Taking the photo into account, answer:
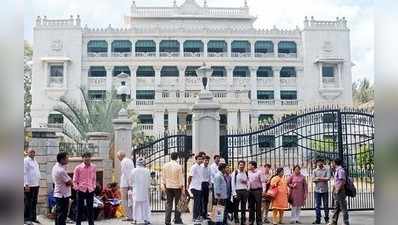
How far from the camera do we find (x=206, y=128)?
10.7 m

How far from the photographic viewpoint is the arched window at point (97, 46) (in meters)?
42.2

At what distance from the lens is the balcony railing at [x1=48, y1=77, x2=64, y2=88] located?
4138cm

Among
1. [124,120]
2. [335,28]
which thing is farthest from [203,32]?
[124,120]

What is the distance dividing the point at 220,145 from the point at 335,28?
115ft

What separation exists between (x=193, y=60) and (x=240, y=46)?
14.0 feet

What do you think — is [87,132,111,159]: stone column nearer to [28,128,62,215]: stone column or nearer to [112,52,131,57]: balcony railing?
[28,128,62,215]: stone column

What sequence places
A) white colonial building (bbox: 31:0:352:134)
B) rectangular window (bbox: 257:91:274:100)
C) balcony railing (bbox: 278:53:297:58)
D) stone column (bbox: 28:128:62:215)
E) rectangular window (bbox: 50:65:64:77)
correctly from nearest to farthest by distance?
stone column (bbox: 28:128:62:215) < white colonial building (bbox: 31:0:352:134) < rectangular window (bbox: 257:91:274:100) < rectangular window (bbox: 50:65:64:77) < balcony railing (bbox: 278:53:297:58)

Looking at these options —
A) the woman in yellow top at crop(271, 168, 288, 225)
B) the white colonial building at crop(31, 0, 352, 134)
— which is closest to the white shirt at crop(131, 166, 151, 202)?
the woman in yellow top at crop(271, 168, 288, 225)

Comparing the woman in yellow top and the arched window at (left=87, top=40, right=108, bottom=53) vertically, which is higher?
the arched window at (left=87, top=40, right=108, bottom=53)

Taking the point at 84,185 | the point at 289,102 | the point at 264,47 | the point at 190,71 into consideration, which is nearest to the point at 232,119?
the point at 289,102

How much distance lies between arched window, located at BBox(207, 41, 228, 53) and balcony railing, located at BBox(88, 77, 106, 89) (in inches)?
358

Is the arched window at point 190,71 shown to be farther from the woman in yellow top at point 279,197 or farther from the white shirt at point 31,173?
the white shirt at point 31,173

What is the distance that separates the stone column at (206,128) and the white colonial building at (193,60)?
29371 millimetres

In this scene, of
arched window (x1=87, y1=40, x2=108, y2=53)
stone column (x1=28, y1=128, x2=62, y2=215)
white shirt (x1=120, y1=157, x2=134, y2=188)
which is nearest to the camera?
white shirt (x1=120, y1=157, x2=134, y2=188)
